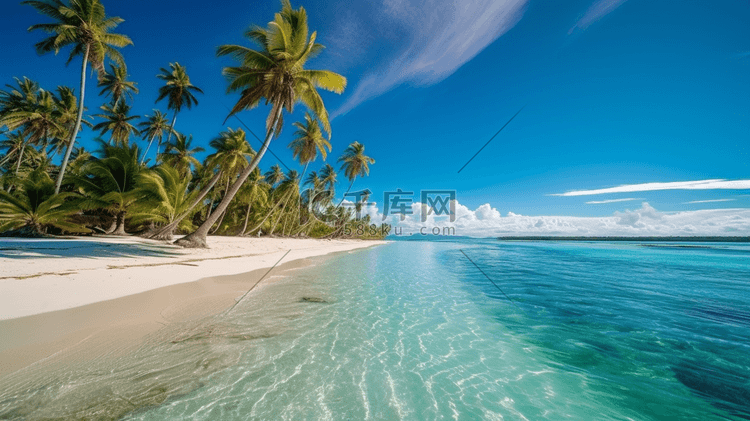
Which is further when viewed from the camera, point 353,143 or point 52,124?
point 353,143

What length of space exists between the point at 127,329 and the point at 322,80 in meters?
12.8

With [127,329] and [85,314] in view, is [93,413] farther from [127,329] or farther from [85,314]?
[85,314]

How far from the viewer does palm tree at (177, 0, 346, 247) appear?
1231cm

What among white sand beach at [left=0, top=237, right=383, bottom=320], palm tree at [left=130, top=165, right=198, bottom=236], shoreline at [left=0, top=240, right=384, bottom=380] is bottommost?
shoreline at [left=0, top=240, right=384, bottom=380]

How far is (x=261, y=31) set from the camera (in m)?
12.6

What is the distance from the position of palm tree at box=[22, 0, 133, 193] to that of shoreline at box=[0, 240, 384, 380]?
14944 millimetres

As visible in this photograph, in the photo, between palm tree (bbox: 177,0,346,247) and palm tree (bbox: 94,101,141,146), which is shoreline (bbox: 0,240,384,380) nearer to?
palm tree (bbox: 177,0,346,247)

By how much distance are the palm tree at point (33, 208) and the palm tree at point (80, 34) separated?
1496 mm

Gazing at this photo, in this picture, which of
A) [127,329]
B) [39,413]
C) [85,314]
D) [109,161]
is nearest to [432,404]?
[39,413]

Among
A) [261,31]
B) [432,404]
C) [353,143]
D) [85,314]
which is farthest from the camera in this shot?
[353,143]

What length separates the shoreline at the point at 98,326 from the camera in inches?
→ 119

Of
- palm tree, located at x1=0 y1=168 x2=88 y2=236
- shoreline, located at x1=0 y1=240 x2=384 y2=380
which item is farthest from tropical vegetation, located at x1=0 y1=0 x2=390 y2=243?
shoreline, located at x1=0 y1=240 x2=384 y2=380

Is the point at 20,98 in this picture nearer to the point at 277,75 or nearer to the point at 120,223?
the point at 120,223

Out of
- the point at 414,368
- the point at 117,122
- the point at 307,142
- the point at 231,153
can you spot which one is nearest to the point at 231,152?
the point at 231,153
